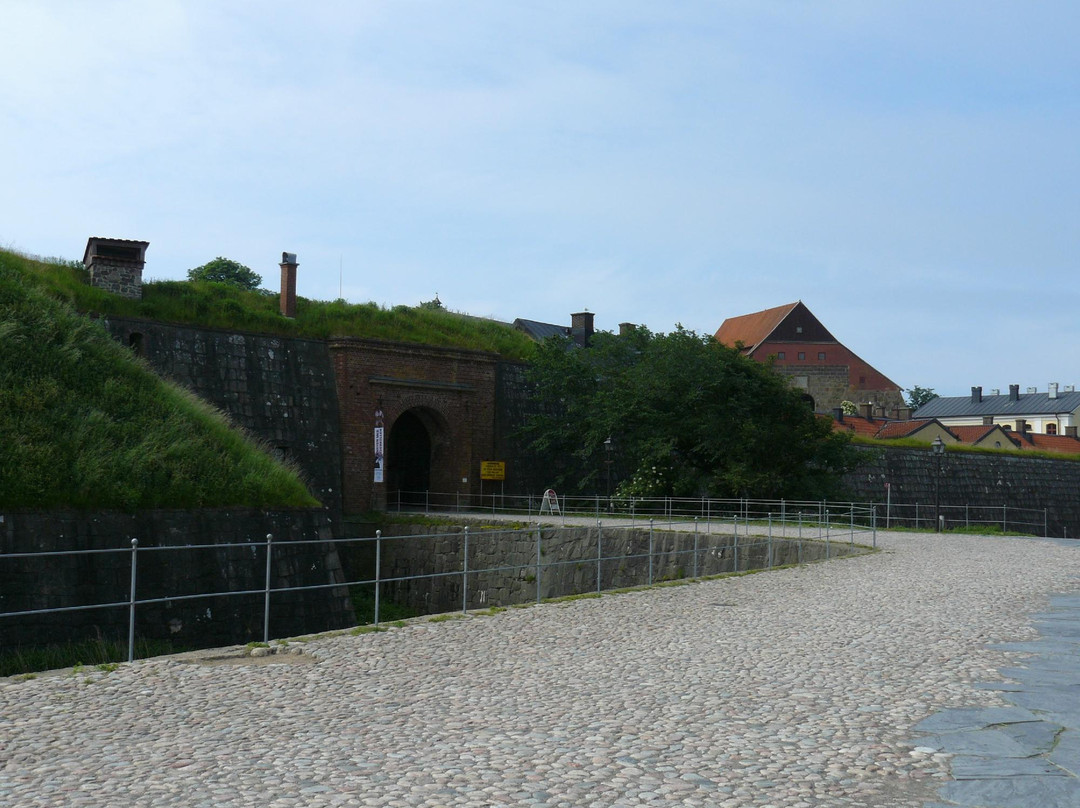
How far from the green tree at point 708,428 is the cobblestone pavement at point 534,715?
56.8 ft

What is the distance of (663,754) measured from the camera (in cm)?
555

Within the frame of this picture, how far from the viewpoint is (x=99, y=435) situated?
16703mm

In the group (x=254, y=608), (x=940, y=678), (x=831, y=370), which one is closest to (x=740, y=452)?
(x=254, y=608)

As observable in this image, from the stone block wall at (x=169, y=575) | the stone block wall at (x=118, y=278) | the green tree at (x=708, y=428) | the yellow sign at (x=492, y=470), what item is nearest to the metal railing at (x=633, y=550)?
the stone block wall at (x=169, y=575)

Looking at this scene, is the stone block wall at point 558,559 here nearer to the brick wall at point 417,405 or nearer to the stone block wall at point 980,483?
the brick wall at point 417,405

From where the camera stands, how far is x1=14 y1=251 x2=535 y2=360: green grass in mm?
26953

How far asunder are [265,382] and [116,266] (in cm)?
498

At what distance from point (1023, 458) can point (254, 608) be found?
130 feet

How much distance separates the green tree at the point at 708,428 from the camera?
2848 centimetres

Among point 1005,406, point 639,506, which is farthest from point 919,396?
point 639,506

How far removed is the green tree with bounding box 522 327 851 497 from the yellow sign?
6.66 ft

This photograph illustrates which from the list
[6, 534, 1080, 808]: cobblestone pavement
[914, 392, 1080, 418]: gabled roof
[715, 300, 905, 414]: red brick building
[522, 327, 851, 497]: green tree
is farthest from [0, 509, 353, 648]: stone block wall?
[914, 392, 1080, 418]: gabled roof

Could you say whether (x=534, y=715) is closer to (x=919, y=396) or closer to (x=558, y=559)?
(x=558, y=559)

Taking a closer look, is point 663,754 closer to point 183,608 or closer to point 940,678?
point 940,678
